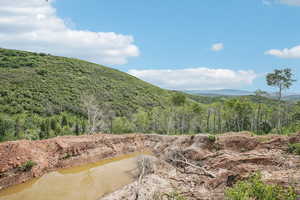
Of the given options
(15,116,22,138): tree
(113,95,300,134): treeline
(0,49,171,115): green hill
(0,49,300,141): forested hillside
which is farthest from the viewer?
(0,49,171,115): green hill

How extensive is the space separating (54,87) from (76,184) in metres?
45.6

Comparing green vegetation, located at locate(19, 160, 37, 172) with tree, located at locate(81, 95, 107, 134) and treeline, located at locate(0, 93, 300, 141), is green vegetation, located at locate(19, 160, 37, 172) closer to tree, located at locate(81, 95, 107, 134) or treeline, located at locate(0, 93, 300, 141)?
tree, located at locate(81, 95, 107, 134)

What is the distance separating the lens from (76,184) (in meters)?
14.5

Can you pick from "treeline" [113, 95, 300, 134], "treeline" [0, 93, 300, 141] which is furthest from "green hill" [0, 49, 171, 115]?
"treeline" [113, 95, 300, 134]

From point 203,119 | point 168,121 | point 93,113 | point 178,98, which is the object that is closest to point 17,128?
point 93,113

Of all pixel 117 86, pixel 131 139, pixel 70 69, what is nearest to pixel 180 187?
pixel 131 139

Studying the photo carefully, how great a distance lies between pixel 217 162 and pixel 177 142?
30.9 ft

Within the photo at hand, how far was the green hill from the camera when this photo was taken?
46.2 metres

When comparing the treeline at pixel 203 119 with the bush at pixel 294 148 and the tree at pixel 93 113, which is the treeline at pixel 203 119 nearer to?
the tree at pixel 93 113

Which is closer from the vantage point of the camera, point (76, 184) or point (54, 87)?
point (76, 184)

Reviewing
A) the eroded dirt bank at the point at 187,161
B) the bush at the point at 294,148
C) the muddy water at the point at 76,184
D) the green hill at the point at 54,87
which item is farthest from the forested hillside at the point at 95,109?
the bush at the point at 294,148

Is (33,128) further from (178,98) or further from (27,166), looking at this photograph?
(178,98)

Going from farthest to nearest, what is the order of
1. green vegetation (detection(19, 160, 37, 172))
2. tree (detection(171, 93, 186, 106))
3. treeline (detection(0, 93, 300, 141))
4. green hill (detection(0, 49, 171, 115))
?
1. green hill (detection(0, 49, 171, 115))
2. tree (detection(171, 93, 186, 106))
3. treeline (detection(0, 93, 300, 141))
4. green vegetation (detection(19, 160, 37, 172))

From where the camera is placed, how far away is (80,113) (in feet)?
162
